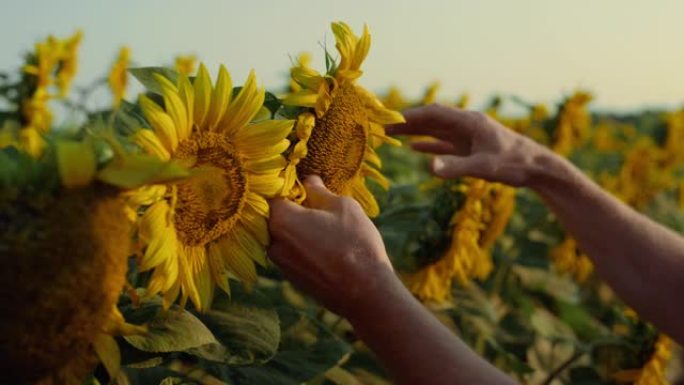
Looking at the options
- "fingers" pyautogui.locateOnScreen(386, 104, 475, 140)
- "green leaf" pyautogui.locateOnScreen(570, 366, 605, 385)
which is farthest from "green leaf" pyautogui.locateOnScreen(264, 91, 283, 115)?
"green leaf" pyautogui.locateOnScreen(570, 366, 605, 385)

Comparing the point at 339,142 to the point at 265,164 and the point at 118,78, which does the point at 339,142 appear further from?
the point at 118,78

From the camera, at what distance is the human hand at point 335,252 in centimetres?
144

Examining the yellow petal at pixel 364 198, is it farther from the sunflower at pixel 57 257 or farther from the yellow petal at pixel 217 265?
the sunflower at pixel 57 257

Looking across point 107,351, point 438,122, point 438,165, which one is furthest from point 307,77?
point 438,122

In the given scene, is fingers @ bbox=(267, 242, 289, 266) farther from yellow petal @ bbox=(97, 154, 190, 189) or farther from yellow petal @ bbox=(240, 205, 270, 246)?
yellow petal @ bbox=(97, 154, 190, 189)

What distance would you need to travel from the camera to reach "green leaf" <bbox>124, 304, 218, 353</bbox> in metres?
1.41

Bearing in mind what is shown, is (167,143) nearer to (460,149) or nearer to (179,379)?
(179,379)

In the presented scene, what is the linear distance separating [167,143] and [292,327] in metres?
0.70

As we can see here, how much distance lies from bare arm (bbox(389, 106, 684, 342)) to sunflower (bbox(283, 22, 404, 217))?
23.2 inches

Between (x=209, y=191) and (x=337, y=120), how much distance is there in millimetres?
316

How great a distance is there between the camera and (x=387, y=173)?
389 cm

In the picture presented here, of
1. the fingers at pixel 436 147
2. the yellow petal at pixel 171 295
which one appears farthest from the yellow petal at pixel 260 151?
the fingers at pixel 436 147

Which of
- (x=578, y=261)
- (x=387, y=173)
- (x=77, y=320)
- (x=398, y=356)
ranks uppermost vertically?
(x=77, y=320)

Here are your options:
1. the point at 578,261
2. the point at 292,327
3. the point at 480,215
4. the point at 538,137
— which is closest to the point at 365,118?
the point at 292,327
